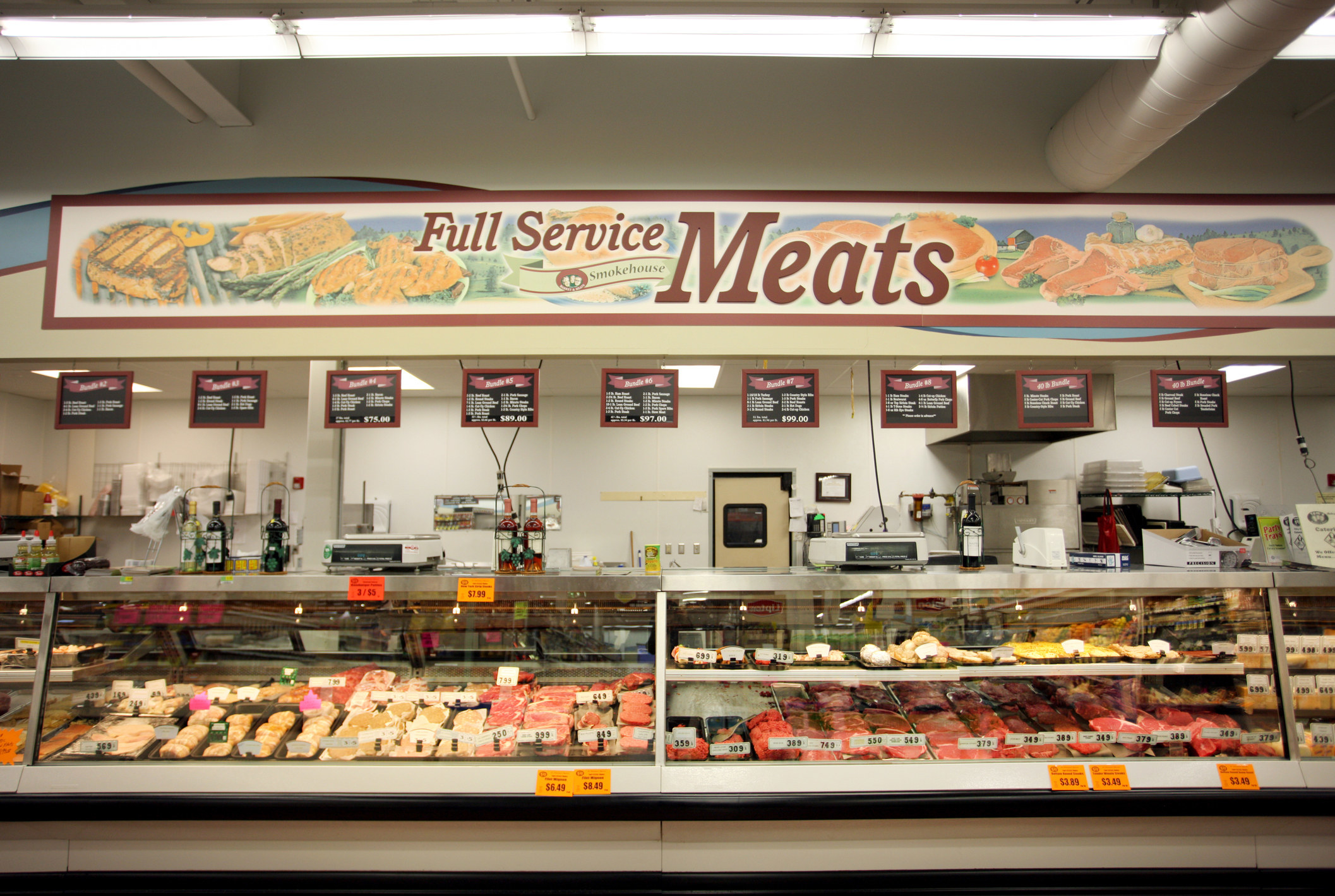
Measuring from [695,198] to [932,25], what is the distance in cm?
138

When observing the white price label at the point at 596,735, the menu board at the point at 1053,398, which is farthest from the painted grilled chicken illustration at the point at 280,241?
the menu board at the point at 1053,398

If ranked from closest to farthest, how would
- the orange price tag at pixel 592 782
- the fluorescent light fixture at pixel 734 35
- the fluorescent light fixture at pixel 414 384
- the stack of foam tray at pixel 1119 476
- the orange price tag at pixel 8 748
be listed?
the fluorescent light fixture at pixel 734 35 → the orange price tag at pixel 592 782 → the orange price tag at pixel 8 748 → the stack of foam tray at pixel 1119 476 → the fluorescent light fixture at pixel 414 384

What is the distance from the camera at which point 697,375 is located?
19.9 feet

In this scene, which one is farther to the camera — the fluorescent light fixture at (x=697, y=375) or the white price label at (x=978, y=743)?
the fluorescent light fixture at (x=697, y=375)

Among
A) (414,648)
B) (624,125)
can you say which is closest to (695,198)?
(624,125)

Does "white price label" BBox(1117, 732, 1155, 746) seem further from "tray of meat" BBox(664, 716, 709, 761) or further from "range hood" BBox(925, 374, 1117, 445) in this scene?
"range hood" BBox(925, 374, 1117, 445)

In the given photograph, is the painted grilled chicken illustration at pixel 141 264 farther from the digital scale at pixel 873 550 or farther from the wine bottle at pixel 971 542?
the wine bottle at pixel 971 542

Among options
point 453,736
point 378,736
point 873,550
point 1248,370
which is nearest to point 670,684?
point 453,736

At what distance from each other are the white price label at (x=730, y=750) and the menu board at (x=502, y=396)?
74.9 inches

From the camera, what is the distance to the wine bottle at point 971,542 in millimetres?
3307

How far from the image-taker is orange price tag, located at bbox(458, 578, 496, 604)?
3.00 metres

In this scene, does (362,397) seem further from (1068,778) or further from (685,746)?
(1068,778)

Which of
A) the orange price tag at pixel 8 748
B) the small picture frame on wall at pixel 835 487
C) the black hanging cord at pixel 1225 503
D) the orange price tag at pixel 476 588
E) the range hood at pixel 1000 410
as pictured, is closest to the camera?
the orange price tag at pixel 8 748

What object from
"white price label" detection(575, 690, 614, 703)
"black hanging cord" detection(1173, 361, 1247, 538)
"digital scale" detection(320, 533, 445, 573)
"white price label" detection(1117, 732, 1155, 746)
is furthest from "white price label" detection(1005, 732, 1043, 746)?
"black hanging cord" detection(1173, 361, 1247, 538)
